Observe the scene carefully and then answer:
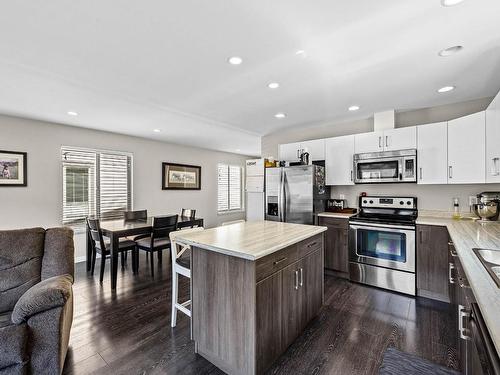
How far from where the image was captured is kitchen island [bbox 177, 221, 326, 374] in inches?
62.1

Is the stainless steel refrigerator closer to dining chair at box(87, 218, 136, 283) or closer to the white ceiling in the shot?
the white ceiling

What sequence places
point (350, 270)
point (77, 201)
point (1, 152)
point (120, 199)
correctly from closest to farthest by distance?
point (350, 270) → point (1, 152) → point (77, 201) → point (120, 199)

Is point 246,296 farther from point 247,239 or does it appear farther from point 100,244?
point 100,244

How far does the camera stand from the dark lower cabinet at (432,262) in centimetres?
274

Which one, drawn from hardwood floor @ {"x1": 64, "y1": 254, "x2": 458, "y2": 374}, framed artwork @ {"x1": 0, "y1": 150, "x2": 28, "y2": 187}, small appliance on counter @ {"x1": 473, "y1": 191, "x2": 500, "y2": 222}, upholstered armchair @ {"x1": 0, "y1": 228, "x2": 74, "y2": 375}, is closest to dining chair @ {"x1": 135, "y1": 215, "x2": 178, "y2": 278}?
hardwood floor @ {"x1": 64, "y1": 254, "x2": 458, "y2": 374}

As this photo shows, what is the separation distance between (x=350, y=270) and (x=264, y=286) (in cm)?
225

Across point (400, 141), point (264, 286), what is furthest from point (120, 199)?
point (400, 141)

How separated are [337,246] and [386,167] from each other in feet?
4.31

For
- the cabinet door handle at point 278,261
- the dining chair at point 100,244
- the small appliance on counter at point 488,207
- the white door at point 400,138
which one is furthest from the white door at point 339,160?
the dining chair at point 100,244

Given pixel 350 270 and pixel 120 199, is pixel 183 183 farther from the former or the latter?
pixel 350 270

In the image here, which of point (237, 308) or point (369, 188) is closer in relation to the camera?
point (237, 308)

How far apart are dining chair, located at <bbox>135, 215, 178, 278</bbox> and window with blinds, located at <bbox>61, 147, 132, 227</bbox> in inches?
63.8

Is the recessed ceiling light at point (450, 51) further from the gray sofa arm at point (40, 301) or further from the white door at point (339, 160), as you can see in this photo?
the gray sofa arm at point (40, 301)

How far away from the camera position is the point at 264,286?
1.64 metres
